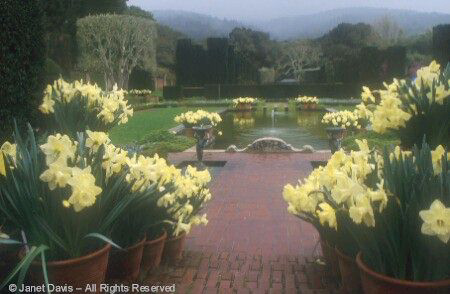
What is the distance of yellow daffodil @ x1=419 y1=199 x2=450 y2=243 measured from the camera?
6.40ft

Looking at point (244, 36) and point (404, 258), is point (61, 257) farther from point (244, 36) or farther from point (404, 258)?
point (244, 36)

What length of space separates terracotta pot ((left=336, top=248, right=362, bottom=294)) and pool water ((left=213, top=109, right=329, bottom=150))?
8.23 m

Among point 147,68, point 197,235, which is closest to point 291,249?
point 197,235

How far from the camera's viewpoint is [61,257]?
2.55m

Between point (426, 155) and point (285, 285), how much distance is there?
129 cm

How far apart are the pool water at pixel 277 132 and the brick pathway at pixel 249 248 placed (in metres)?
4.80

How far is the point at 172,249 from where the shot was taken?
3.64 metres

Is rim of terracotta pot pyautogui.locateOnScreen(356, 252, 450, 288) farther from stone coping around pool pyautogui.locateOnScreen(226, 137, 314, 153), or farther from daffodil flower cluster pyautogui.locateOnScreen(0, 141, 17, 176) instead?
stone coping around pool pyautogui.locateOnScreen(226, 137, 314, 153)

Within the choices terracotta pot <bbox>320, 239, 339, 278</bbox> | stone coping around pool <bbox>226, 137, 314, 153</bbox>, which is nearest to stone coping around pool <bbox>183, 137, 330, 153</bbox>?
stone coping around pool <bbox>226, 137, 314, 153</bbox>

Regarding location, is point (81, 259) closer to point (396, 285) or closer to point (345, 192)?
point (345, 192)

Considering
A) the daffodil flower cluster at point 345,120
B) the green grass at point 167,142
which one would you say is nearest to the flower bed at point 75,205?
the green grass at point 167,142

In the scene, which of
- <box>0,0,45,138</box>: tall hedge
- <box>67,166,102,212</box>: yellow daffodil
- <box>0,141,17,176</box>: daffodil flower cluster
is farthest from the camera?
<box>0,0,45,138</box>: tall hedge

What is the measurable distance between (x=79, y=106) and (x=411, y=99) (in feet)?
11.7

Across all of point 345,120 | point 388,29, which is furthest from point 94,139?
point 388,29
